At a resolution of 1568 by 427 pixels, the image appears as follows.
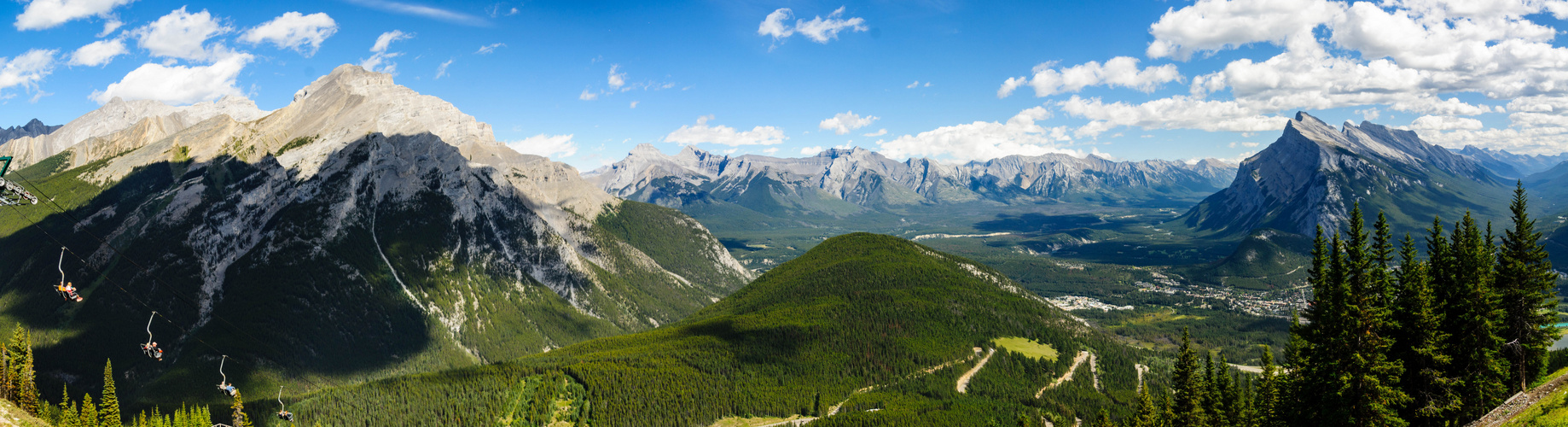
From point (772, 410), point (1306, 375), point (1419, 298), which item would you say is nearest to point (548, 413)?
point (772, 410)

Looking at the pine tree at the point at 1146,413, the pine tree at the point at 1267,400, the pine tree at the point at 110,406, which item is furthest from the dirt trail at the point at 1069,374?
the pine tree at the point at 110,406

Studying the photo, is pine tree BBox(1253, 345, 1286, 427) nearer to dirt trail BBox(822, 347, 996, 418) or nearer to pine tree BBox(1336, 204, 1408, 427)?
pine tree BBox(1336, 204, 1408, 427)

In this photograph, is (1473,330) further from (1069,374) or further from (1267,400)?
(1069,374)

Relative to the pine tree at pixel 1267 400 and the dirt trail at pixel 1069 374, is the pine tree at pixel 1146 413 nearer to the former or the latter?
the pine tree at pixel 1267 400

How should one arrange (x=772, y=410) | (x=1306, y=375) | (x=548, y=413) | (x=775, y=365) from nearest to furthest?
(x=1306, y=375) → (x=548, y=413) → (x=772, y=410) → (x=775, y=365)

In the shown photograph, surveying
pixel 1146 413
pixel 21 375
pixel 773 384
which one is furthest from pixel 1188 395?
pixel 21 375

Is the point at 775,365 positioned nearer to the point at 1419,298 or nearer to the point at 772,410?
the point at 772,410

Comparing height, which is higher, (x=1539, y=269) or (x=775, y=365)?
(x=1539, y=269)
